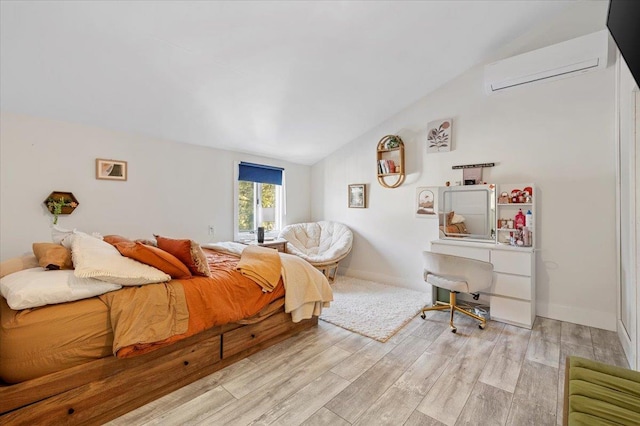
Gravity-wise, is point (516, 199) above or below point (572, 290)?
above

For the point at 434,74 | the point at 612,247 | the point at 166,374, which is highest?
the point at 434,74

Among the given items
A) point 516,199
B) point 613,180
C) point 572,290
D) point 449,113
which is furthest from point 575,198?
point 449,113

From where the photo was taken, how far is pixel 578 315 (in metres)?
2.83

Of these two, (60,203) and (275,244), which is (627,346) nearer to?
(275,244)

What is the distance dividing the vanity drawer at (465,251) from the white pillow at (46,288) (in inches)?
126

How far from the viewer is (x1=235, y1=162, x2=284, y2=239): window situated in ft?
14.5

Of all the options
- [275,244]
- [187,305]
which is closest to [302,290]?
[187,305]

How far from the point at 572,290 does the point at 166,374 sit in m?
3.84

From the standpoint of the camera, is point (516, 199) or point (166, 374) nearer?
point (166, 374)

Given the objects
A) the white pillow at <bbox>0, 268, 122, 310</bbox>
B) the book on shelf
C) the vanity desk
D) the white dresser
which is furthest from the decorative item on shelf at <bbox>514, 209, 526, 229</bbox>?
the white pillow at <bbox>0, 268, 122, 310</bbox>

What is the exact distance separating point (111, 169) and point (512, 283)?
4.55 metres

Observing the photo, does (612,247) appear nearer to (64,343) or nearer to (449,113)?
(449,113)

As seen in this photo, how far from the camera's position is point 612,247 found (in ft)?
8.80

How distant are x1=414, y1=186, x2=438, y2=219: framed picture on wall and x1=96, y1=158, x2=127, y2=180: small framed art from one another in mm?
3772
